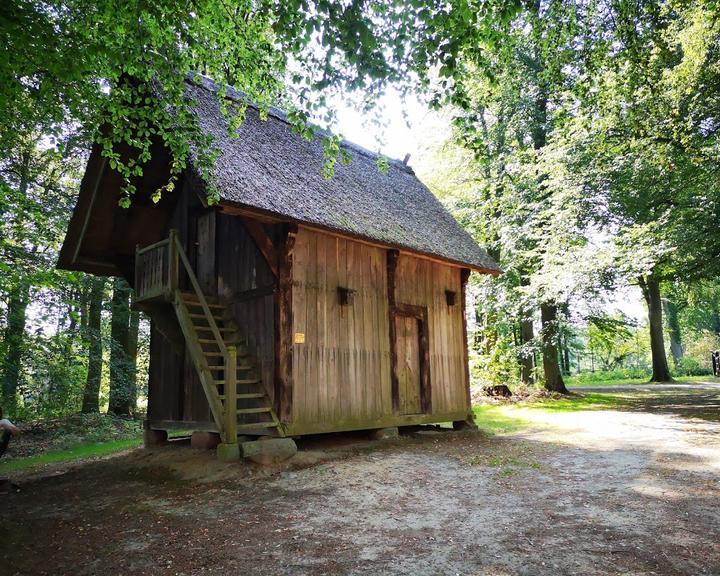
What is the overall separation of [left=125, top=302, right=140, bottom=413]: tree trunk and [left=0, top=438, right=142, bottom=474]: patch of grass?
411 cm

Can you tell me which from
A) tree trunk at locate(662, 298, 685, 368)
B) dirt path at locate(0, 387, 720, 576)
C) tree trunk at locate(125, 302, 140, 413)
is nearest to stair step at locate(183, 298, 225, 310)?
dirt path at locate(0, 387, 720, 576)

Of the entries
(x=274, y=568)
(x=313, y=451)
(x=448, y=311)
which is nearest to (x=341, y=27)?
(x=274, y=568)

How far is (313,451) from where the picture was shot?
912 cm

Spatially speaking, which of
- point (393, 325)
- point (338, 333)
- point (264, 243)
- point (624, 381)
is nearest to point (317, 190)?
point (264, 243)

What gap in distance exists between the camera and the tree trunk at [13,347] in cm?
1394

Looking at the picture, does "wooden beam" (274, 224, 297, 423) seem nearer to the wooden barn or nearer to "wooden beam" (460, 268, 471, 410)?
the wooden barn

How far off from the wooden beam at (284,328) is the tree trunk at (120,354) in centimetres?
1058

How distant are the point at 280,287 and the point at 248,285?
1.00 metres

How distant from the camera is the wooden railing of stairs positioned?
824 cm

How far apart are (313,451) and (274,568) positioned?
4.81 m

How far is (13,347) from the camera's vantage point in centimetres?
1422

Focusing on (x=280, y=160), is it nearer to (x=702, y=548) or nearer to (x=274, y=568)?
(x=274, y=568)

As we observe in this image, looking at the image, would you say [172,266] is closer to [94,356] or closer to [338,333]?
[338,333]

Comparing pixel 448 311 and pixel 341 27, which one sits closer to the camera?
pixel 341 27
